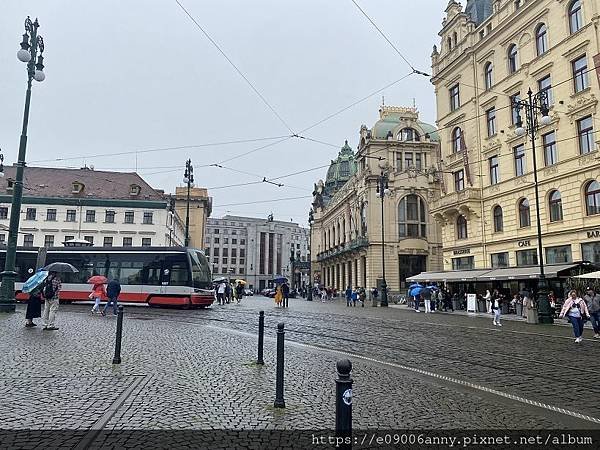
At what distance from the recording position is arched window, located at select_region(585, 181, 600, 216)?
1027 inches

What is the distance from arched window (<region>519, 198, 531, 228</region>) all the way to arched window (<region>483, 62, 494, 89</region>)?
9.41 metres

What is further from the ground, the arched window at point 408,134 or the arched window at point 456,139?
the arched window at point 408,134

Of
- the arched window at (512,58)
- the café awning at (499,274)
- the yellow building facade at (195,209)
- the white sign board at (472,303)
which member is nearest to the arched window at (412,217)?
the café awning at (499,274)

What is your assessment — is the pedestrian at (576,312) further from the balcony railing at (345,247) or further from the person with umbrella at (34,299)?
the balcony railing at (345,247)

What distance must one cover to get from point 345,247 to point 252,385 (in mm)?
63671

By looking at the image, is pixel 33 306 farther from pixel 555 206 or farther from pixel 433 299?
pixel 433 299

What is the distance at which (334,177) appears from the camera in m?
100

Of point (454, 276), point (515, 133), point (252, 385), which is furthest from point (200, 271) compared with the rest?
point (252, 385)

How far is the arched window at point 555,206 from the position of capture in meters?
28.9

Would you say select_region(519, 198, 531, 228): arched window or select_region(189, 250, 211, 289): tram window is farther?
select_region(519, 198, 531, 228): arched window

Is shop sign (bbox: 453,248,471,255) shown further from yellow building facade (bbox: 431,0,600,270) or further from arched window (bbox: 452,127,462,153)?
arched window (bbox: 452,127,462,153)

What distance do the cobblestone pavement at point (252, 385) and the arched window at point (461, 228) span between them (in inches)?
1004

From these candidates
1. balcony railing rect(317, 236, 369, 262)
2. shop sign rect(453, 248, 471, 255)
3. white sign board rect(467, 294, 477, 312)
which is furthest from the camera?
balcony railing rect(317, 236, 369, 262)

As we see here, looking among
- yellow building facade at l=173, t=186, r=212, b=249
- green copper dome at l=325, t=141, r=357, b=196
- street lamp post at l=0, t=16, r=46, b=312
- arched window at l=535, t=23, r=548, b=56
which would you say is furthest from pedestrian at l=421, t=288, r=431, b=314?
green copper dome at l=325, t=141, r=357, b=196
